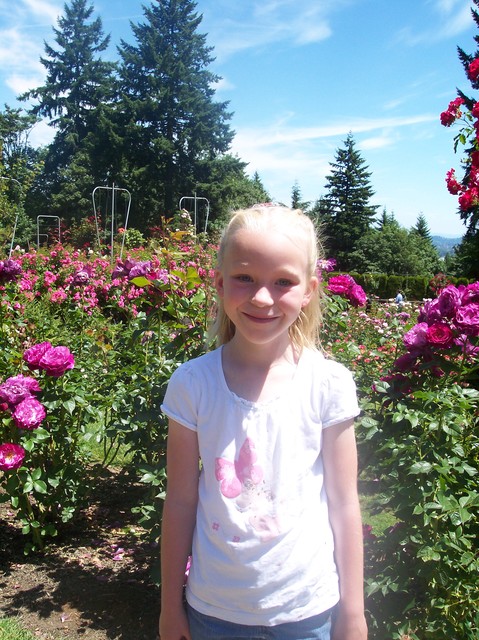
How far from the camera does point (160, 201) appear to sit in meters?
33.3

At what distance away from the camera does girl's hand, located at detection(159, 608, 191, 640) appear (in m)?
1.13

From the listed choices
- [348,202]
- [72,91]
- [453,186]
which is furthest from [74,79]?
[453,186]

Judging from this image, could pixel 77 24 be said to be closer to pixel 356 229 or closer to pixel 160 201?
pixel 160 201

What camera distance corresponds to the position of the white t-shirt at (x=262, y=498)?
1.06m

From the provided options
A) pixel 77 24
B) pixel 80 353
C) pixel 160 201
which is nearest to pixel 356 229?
pixel 160 201

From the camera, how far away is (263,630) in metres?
1.06

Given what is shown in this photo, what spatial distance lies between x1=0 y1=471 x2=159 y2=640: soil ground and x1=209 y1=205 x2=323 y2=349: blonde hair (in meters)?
1.36

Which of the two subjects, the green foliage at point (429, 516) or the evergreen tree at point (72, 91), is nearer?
the green foliage at point (429, 516)

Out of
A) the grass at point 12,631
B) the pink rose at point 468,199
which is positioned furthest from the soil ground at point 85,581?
the pink rose at point 468,199

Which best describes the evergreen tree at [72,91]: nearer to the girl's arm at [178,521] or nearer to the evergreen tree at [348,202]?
the evergreen tree at [348,202]

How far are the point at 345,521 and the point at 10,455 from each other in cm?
171

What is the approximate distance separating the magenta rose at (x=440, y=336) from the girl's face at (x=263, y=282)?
0.83 m

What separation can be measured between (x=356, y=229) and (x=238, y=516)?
3936cm

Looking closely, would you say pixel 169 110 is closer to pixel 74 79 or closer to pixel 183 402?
pixel 74 79
